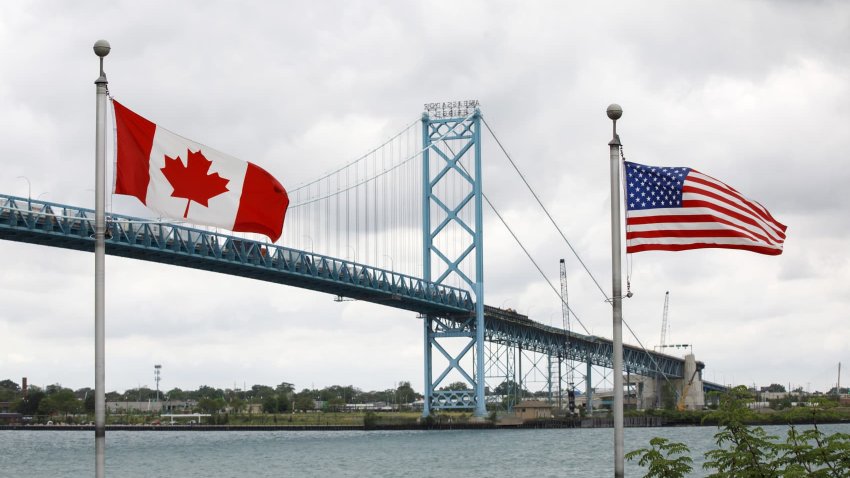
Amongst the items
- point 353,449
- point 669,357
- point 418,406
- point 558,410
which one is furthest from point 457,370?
point 418,406

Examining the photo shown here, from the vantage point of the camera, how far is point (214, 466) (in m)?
62.2

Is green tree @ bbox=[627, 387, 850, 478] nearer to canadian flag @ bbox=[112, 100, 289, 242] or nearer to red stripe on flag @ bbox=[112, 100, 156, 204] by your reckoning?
canadian flag @ bbox=[112, 100, 289, 242]

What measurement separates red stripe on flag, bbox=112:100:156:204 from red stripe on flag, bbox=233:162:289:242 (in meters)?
1.30

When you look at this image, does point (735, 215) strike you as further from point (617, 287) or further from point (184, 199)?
point (184, 199)

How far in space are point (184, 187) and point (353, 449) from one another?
59.4 metres

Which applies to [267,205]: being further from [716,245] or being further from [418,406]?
[418,406]

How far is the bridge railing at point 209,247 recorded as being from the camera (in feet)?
211

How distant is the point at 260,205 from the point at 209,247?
188 ft

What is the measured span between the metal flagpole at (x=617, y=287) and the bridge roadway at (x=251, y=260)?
93.0 ft

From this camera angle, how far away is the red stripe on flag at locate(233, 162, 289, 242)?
17.5 metres

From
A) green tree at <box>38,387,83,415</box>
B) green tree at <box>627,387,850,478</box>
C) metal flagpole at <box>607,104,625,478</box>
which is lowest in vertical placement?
green tree at <box>38,387,83,415</box>

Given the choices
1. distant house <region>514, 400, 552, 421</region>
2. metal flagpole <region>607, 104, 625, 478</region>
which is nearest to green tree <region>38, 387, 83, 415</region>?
distant house <region>514, 400, 552, 421</region>

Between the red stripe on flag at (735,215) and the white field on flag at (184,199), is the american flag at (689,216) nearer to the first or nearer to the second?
the red stripe on flag at (735,215)

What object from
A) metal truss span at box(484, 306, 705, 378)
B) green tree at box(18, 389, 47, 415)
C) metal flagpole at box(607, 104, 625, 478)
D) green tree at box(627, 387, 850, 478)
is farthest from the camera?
green tree at box(18, 389, 47, 415)
